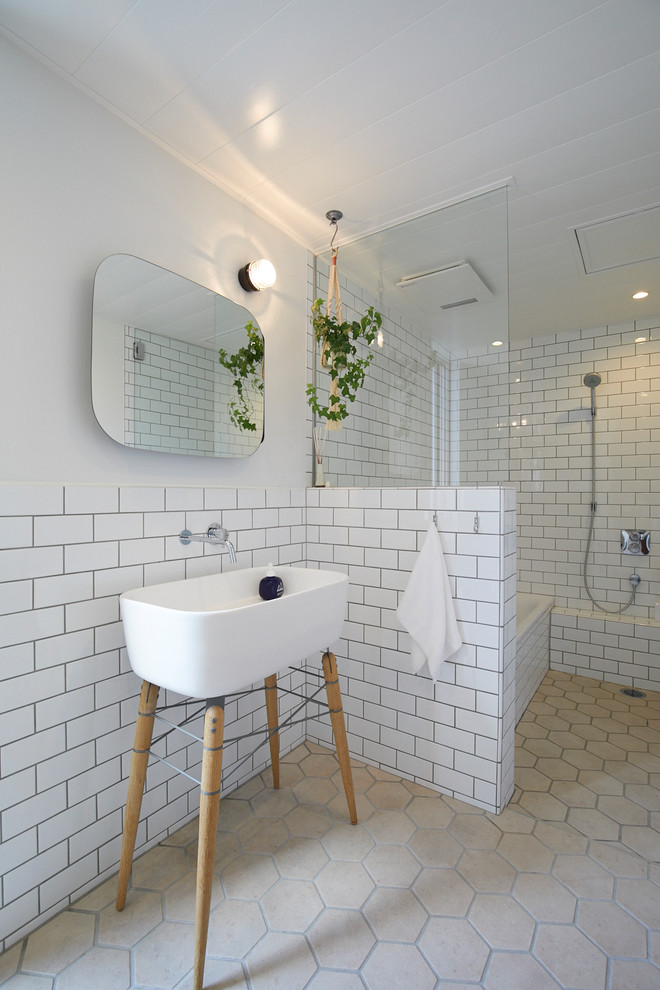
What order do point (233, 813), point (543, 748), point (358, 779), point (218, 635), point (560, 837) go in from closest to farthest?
point (218, 635) → point (560, 837) → point (233, 813) → point (358, 779) → point (543, 748)

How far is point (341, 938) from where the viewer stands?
1.24 metres

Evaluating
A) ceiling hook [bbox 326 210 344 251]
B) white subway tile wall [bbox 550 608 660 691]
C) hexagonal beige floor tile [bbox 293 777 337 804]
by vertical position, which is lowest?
hexagonal beige floor tile [bbox 293 777 337 804]

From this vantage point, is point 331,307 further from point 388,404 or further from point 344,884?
point 344,884

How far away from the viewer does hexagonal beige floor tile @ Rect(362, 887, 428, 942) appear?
4.11 feet

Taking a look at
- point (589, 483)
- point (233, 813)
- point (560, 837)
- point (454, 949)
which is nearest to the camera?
point (454, 949)

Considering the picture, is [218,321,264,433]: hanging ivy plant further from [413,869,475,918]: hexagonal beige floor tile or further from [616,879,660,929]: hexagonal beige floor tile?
[616,879,660,929]: hexagonal beige floor tile

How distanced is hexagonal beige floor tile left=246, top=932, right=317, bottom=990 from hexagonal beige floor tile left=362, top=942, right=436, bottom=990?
0.48ft

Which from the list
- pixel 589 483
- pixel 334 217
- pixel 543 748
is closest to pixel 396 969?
pixel 543 748

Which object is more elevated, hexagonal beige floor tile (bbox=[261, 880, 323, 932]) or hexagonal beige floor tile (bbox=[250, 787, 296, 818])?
hexagonal beige floor tile (bbox=[261, 880, 323, 932])

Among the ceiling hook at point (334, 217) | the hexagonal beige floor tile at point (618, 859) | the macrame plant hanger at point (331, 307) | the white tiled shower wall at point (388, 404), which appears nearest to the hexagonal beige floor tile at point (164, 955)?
the hexagonal beige floor tile at point (618, 859)

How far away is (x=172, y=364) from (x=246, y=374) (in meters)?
0.36

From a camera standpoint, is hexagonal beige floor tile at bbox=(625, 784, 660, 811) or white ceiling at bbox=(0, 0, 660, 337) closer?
white ceiling at bbox=(0, 0, 660, 337)

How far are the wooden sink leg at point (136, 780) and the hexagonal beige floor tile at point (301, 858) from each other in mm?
467

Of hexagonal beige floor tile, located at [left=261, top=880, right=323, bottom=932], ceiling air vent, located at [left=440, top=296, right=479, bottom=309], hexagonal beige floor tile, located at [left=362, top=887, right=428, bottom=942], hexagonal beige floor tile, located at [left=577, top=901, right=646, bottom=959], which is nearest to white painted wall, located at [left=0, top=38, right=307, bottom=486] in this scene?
ceiling air vent, located at [left=440, top=296, right=479, bottom=309]
